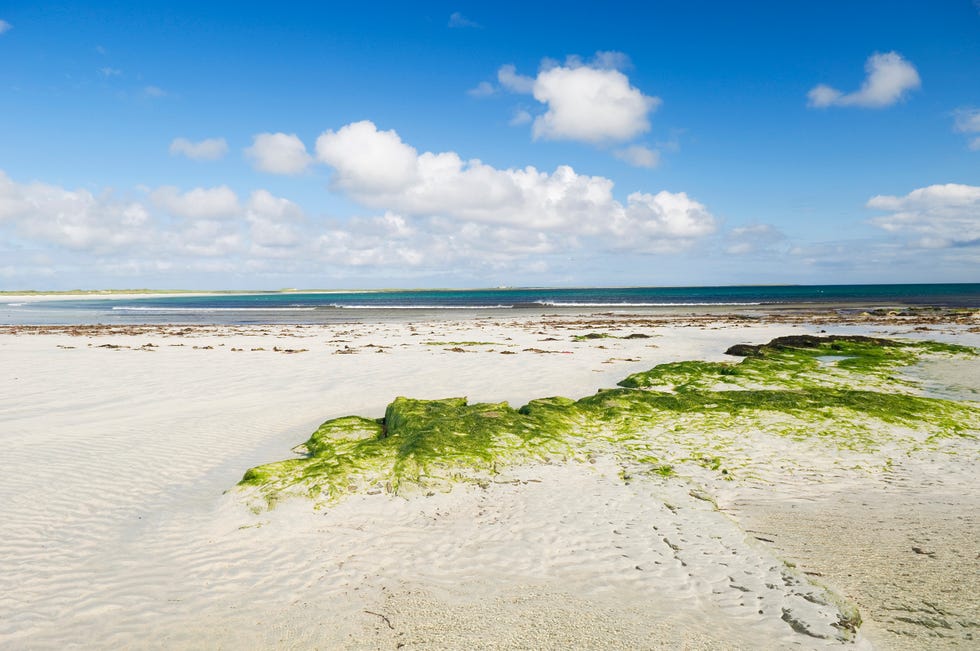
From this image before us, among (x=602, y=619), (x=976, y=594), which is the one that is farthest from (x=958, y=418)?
(x=602, y=619)

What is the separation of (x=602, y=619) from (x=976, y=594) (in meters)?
3.75

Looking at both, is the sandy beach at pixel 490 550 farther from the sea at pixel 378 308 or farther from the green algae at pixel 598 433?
the sea at pixel 378 308

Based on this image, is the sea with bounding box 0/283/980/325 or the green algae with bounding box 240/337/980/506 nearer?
the green algae with bounding box 240/337/980/506

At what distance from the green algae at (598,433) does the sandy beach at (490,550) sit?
0.29m

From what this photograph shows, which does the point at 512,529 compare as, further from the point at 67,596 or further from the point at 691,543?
the point at 67,596

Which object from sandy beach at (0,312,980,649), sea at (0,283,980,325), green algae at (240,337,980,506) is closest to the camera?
sandy beach at (0,312,980,649)

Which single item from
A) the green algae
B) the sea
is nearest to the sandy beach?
the green algae

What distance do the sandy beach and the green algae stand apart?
29 centimetres

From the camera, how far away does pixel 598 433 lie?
35.8 ft

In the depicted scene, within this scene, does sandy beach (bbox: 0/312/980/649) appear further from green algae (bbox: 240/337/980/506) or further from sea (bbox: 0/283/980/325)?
sea (bbox: 0/283/980/325)

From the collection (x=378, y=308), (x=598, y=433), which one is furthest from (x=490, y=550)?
(x=378, y=308)

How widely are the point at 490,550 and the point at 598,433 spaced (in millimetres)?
5159

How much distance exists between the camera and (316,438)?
33.7 ft

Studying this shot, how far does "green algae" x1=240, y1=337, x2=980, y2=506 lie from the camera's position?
843cm
